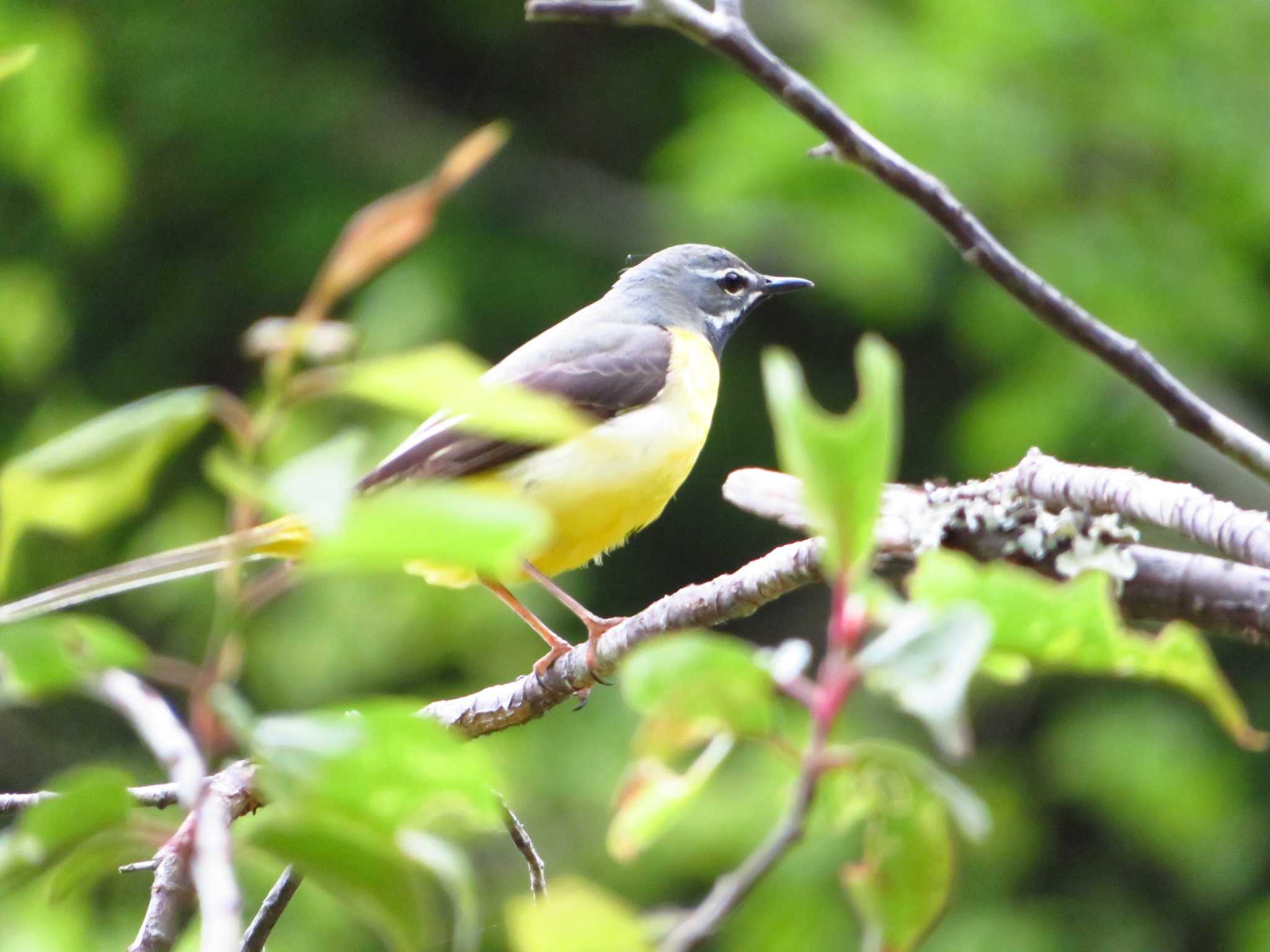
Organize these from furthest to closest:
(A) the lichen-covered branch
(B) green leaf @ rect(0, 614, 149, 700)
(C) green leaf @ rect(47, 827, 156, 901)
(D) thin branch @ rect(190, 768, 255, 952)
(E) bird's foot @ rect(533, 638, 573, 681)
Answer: (E) bird's foot @ rect(533, 638, 573, 681) → (A) the lichen-covered branch → (C) green leaf @ rect(47, 827, 156, 901) → (B) green leaf @ rect(0, 614, 149, 700) → (D) thin branch @ rect(190, 768, 255, 952)

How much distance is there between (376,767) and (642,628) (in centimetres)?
160

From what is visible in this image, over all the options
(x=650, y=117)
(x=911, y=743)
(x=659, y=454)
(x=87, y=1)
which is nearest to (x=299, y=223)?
(x=87, y=1)

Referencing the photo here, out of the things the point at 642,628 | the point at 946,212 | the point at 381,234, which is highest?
the point at 381,234

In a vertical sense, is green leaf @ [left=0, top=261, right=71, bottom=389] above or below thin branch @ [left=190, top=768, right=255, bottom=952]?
below

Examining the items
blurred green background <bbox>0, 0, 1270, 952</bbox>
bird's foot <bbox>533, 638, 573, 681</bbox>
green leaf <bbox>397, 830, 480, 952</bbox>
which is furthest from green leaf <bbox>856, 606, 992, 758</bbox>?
blurred green background <bbox>0, 0, 1270, 952</bbox>

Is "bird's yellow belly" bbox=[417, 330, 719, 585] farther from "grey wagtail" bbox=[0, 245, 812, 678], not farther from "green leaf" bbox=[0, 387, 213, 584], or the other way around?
"green leaf" bbox=[0, 387, 213, 584]

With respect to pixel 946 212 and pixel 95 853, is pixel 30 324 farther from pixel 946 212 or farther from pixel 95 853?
pixel 95 853

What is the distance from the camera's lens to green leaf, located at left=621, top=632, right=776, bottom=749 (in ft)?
3.41

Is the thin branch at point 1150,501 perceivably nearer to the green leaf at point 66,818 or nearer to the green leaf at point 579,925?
the green leaf at point 579,925

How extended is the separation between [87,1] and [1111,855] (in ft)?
25.7

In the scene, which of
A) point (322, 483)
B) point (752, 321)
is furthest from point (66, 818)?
point (752, 321)

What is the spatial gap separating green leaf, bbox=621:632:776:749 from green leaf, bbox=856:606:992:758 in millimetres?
75

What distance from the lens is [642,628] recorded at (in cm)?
261

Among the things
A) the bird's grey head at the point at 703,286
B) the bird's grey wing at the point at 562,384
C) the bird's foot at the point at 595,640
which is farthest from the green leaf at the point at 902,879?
the bird's grey head at the point at 703,286
